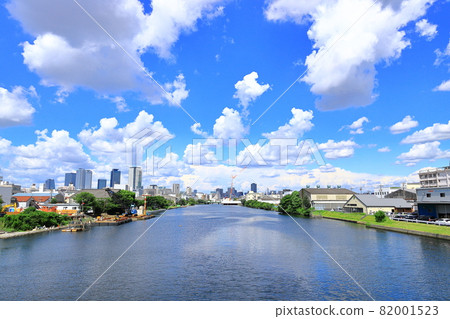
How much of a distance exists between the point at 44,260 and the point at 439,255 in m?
41.8

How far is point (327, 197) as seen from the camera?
388 ft

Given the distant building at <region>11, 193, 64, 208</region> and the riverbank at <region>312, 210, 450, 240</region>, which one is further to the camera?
the distant building at <region>11, 193, 64, 208</region>

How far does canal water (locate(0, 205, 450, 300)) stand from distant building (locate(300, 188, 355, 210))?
78766mm

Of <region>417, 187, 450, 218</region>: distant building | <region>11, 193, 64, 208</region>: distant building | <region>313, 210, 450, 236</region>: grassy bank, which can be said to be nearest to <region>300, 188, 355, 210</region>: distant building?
<region>313, 210, 450, 236</region>: grassy bank

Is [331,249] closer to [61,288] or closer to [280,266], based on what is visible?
[280,266]

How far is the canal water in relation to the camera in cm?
1847

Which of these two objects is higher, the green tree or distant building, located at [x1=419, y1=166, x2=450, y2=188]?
distant building, located at [x1=419, y1=166, x2=450, y2=188]

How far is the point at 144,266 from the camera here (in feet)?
85.2

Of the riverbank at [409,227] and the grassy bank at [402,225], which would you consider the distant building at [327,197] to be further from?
the riverbank at [409,227]

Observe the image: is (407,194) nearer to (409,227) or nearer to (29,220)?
(409,227)

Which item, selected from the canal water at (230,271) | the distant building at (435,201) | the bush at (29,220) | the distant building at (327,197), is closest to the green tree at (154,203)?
the distant building at (327,197)

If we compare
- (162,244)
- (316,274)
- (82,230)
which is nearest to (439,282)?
(316,274)

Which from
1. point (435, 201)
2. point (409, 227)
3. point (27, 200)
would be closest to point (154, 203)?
point (27, 200)

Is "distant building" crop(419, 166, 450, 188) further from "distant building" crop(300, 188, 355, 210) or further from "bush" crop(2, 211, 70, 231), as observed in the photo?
"bush" crop(2, 211, 70, 231)
